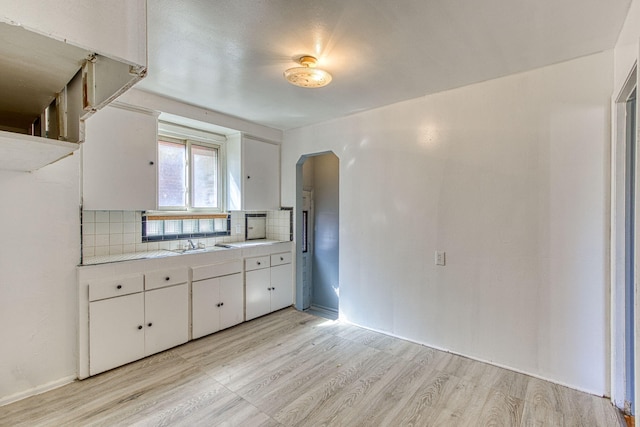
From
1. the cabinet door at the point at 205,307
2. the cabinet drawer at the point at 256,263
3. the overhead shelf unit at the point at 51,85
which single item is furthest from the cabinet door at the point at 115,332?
the overhead shelf unit at the point at 51,85

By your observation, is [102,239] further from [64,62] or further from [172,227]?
[64,62]

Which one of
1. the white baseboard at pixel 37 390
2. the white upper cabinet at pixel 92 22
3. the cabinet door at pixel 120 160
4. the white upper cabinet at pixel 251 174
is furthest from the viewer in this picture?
the white upper cabinet at pixel 251 174

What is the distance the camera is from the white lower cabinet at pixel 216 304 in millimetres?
3072

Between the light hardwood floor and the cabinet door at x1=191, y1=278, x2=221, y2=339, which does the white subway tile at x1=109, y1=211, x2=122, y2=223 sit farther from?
the light hardwood floor

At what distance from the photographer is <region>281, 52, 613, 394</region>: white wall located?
215 centimetres

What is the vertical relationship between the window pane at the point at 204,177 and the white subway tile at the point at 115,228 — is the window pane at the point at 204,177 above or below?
above

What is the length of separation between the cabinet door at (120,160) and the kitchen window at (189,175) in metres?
0.50

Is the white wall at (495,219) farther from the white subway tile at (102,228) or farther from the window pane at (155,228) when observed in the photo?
the white subway tile at (102,228)

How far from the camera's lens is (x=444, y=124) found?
109 inches

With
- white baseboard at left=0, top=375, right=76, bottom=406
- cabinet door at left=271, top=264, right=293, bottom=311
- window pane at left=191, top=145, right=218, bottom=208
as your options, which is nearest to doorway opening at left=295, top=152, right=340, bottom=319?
cabinet door at left=271, top=264, right=293, bottom=311

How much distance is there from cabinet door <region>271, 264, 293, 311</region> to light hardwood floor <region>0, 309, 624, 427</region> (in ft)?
3.28

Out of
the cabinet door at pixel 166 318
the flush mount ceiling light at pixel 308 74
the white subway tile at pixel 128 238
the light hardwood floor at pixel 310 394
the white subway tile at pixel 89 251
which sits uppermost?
the flush mount ceiling light at pixel 308 74

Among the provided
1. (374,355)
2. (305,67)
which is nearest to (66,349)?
(374,355)

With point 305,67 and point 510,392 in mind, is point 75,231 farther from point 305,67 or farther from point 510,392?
point 510,392
